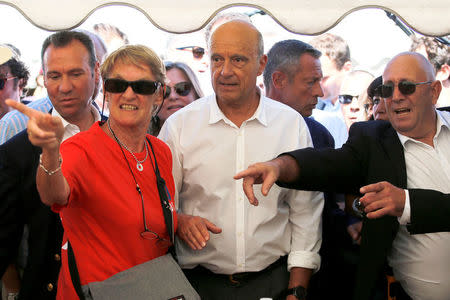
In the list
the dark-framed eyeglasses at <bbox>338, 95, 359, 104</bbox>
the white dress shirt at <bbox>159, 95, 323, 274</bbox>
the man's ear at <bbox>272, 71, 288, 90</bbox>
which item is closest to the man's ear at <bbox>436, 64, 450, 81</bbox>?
the dark-framed eyeglasses at <bbox>338, 95, 359, 104</bbox>

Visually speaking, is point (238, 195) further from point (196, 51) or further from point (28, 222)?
point (196, 51)

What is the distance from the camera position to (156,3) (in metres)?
3.01

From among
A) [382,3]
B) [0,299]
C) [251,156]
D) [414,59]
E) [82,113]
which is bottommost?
[0,299]

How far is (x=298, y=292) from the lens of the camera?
2811mm

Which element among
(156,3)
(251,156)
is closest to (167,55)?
(156,3)

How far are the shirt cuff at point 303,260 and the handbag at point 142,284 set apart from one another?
877 millimetres

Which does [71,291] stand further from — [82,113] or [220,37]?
[220,37]

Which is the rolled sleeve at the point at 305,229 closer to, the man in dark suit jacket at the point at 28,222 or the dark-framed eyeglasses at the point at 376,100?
the dark-framed eyeglasses at the point at 376,100

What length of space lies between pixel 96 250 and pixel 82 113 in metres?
1.10

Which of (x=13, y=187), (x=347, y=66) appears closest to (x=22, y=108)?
(x=13, y=187)

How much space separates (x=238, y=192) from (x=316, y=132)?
3.21 feet

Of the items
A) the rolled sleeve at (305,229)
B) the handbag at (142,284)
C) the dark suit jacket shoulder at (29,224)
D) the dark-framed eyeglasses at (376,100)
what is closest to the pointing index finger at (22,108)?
the handbag at (142,284)

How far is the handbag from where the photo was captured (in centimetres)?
204

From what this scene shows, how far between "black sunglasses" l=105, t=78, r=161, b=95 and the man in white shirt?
0.58 metres
